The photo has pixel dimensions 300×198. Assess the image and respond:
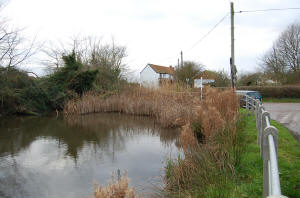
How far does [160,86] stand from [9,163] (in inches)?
483

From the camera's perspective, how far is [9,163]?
24.3 feet

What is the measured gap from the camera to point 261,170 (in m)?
4.29

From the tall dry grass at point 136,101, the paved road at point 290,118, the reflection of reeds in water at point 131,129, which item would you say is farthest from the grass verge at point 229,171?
the tall dry grass at point 136,101

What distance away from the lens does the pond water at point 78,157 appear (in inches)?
222

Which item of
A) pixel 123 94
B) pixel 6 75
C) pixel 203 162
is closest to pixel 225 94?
pixel 203 162

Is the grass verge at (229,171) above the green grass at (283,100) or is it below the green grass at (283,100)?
below

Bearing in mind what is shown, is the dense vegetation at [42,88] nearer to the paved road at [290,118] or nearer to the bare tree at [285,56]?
the paved road at [290,118]

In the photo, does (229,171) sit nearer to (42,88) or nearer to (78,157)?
(78,157)

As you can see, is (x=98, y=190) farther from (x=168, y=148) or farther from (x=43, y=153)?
(x=43, y=153)

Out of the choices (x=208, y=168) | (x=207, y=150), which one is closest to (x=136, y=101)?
(x=207, y=150)

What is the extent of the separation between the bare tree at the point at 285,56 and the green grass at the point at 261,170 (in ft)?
81.1

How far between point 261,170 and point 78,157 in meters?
5.54

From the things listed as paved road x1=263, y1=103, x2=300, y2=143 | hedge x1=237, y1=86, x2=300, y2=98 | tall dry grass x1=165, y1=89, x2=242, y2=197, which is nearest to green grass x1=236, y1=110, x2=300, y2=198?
tall dry grass x1=165, y1=89, x2=242, y2=197

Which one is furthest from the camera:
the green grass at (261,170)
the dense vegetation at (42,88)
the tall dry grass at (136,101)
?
the dense vegetation at (42,88)
